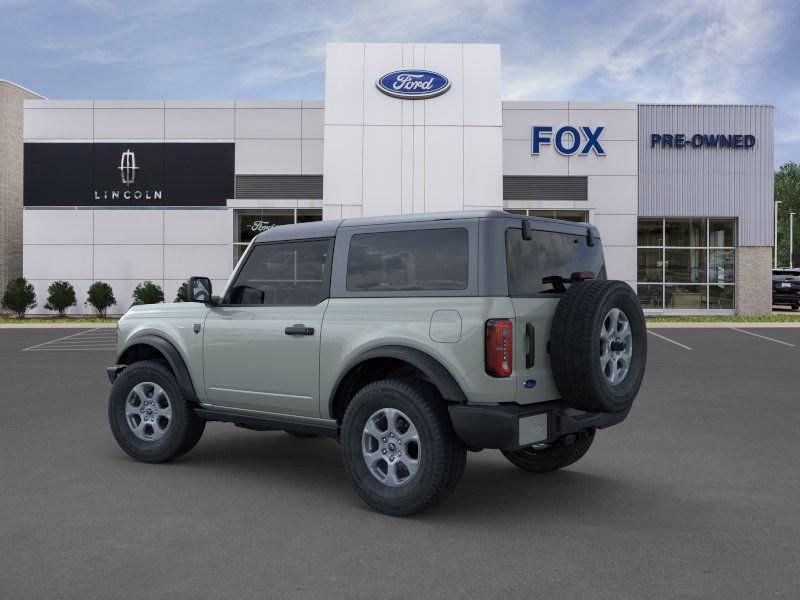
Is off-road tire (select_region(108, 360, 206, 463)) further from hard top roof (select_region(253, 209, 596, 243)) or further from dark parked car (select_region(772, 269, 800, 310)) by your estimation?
dark parked car (select_region(772, 269, 800, 310))

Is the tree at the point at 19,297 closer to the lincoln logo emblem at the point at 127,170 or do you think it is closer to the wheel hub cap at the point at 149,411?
the lincoln logo emblem at the point at 127,170

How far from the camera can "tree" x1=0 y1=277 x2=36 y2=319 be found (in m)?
27.7

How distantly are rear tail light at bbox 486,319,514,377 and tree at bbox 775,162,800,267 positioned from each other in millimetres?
90467

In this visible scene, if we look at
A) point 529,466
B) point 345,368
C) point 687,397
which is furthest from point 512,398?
point 687,397

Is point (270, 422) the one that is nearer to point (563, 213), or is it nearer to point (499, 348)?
point (499, 348)

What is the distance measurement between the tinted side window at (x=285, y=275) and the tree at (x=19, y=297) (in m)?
24.4

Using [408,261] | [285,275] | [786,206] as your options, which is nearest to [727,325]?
[285,275]

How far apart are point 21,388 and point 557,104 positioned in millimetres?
22909

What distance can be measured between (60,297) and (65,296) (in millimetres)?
185

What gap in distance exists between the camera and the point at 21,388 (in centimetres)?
1121

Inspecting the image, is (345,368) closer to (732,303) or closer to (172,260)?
(172,260)

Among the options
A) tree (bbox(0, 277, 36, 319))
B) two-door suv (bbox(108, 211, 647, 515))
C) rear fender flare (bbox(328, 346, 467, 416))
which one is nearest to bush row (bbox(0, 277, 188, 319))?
tree (bbox(0, 277, 36, 319))

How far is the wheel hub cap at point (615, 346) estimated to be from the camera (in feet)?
17.1

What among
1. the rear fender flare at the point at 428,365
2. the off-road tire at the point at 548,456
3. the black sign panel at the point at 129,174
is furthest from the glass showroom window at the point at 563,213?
the rear fender flare at the point at 428,365
